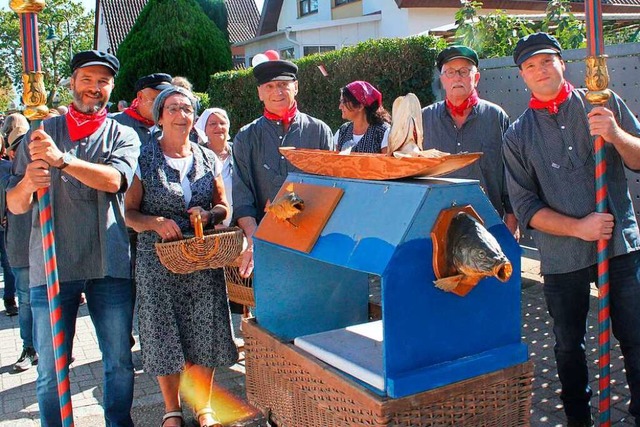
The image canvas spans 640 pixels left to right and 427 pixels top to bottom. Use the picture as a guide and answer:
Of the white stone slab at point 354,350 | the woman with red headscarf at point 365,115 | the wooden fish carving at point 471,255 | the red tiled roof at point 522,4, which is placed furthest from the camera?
the red tiled roof at point 522,4

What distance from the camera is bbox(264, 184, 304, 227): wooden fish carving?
93.3 inches

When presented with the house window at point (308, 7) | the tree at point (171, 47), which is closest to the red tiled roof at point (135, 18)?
the tree at point (171, 47)

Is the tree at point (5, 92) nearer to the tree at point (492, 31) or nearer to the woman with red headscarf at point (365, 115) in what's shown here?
the tree at point (492, 31)

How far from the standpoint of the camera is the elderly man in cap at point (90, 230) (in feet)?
9.84

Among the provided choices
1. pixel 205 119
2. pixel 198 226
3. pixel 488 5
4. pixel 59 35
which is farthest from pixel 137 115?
pixel 59 35

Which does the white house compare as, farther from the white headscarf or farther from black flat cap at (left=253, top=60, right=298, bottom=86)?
black flat cap at (left=253, top=60, right=298, bottom=86)

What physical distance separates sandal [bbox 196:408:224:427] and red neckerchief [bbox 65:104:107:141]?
5.30 feet

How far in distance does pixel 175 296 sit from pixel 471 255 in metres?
2.02

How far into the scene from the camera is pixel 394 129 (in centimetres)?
226

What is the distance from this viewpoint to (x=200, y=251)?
3.12 m

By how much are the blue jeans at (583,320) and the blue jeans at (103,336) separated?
2078mm

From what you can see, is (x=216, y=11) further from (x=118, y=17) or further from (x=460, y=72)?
(x=460, y=72)

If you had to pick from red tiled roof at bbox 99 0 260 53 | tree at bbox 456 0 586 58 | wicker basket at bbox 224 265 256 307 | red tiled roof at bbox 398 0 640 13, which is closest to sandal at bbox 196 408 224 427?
wicker basket at bbox 224 265 256 307

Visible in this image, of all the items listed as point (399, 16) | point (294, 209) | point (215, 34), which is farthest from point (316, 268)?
point (215, 34)
